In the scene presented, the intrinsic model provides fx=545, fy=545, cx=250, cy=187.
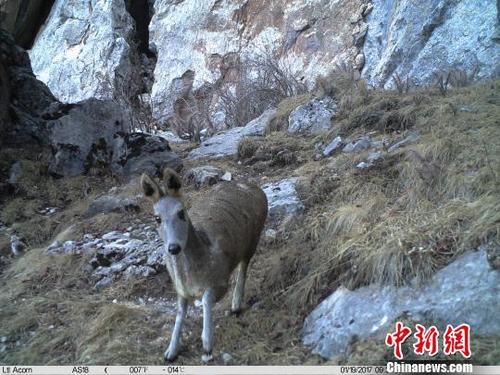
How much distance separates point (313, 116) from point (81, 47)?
11569 millimetres

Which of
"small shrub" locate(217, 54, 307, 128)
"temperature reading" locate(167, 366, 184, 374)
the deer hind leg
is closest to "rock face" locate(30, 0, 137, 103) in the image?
"small shrub" locate(217, 54, 307, 128)

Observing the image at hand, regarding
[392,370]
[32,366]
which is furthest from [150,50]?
[392,370]

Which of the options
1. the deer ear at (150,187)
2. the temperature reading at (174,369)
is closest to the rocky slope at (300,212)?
the temperature reading at (174,369)

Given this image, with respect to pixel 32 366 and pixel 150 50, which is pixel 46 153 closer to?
pixel 32 366

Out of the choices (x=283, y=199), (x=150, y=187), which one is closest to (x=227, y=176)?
(x=283, y=199)

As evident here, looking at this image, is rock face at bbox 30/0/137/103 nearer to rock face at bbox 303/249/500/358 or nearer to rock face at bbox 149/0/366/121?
rock face at bbox 149/0/366/121

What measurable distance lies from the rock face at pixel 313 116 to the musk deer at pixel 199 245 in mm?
4323

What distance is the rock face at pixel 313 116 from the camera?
8.79 metres

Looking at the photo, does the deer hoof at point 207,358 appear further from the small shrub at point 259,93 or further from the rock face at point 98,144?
the small shrub at point 259,93

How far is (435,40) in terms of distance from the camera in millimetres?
11039

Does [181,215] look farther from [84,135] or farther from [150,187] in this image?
[84,135]

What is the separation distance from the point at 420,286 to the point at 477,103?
3782 mm

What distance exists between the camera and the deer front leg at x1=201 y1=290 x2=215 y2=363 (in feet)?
13.3

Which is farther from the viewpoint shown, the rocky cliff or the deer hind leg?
the rocky cliff
